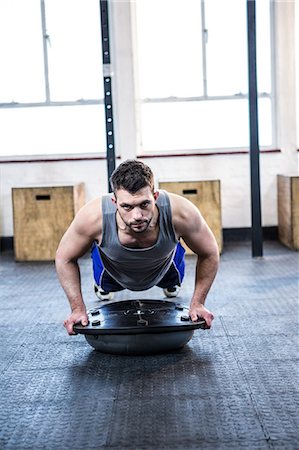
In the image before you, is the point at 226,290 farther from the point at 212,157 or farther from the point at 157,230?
the point at 212,157

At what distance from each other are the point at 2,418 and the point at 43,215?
3475 millimetres

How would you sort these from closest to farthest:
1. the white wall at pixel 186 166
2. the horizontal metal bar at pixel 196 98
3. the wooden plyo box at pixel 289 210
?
1. the wooden plyo box at pixel 289 210
2. the white wall at pixel 186 166
3. the horizontal metal bar at pixel 196 98

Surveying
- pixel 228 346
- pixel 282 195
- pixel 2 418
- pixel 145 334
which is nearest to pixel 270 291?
pixel 228 346

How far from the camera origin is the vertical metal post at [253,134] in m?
5.46

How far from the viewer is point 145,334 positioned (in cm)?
316

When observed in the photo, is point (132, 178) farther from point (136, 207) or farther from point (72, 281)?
point (72, 281)

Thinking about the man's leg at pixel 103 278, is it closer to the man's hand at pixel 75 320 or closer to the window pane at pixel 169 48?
the man's hand at pixel 75 320

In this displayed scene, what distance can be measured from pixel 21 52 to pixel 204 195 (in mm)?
2003

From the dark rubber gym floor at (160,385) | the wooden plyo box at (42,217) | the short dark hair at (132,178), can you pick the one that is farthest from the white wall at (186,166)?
the short dark hair at (132,178)

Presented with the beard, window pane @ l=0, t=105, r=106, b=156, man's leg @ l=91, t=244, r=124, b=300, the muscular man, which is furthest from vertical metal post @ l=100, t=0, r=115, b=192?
the beard

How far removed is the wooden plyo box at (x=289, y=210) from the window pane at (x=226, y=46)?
35.3 inches

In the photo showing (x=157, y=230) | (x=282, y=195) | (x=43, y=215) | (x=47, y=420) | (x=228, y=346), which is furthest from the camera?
(x=282, y=195)

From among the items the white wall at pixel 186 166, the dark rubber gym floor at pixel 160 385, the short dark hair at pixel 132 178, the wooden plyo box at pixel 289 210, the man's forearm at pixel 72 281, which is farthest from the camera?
the white wall at pixel 186 166

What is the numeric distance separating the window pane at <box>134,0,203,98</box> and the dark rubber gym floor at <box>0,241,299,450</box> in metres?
2.64
